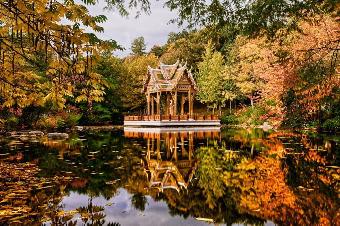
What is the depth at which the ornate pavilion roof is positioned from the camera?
33.4 meters

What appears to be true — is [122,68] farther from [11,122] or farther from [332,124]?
[332,124]

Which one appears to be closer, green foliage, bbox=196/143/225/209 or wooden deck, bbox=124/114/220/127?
green foliage, bbox=196/143/225/209

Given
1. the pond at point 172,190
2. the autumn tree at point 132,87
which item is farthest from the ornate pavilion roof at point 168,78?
the pond at point 172,190

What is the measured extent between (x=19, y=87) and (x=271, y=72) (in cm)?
2203

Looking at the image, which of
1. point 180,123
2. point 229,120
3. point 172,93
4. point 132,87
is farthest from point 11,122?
point 229,120

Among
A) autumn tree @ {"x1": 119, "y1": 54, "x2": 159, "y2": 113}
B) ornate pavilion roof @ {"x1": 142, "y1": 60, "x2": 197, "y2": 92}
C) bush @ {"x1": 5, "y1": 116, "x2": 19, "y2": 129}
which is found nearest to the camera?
Result: bush @ {"x1": 5, "y1": 116, "x2": 19, "y2": 129}

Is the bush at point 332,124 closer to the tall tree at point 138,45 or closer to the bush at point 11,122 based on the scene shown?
→ the bush at point 11,122

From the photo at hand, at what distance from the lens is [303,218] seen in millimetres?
4758

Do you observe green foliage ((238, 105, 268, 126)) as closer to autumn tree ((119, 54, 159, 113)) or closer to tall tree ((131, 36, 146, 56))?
autumn tree ((119, 54, 159, 113))

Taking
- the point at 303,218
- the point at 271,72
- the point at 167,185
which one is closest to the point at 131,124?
the point at 271,72

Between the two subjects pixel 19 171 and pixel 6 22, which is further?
pixel 19 171

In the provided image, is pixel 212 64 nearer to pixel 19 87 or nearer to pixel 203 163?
pixel 203 163

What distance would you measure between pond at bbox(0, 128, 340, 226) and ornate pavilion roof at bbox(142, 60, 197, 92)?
74.8ft

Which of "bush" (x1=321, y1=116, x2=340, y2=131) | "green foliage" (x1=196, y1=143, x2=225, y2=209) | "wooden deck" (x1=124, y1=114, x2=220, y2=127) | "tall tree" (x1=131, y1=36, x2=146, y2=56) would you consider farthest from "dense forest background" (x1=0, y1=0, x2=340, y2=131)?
"tall tree" (x1=131, y1=36, x2=146, y2=56)
